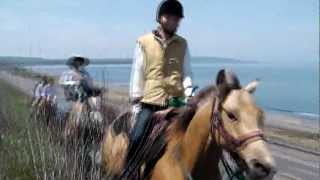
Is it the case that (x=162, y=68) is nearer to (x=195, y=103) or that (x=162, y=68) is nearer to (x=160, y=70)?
(x=160, y=70)

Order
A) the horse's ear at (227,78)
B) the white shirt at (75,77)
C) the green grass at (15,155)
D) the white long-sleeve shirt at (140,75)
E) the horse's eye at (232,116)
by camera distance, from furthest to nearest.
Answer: the white shirt at (75,77), the green grass at (15,155), the white long-sleeve shirt at (140,75), the horse's ear at (227,78), the horse's eye at (232,116)

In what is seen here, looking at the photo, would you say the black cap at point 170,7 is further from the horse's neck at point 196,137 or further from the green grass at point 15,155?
the green grass at point 15,155

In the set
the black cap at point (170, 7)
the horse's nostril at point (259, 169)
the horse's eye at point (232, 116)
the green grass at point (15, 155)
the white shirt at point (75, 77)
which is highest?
the black cap at point (170, 7)

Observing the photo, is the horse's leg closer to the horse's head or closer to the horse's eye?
the horse's head

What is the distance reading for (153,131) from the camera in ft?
22.1

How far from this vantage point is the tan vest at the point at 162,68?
22.2 ft

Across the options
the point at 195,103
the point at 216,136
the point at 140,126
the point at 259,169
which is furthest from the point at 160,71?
the point at 259,169

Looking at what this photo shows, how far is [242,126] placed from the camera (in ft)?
17.1

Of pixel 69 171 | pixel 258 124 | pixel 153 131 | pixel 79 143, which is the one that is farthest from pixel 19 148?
pixel 258 124

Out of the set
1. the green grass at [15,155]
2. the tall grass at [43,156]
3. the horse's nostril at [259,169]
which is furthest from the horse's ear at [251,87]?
the green grass at [15,155]

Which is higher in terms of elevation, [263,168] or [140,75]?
[140,75]

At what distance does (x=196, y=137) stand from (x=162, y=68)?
109 cm

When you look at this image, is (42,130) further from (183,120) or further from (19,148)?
(183,120)

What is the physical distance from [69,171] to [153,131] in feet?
3.11
